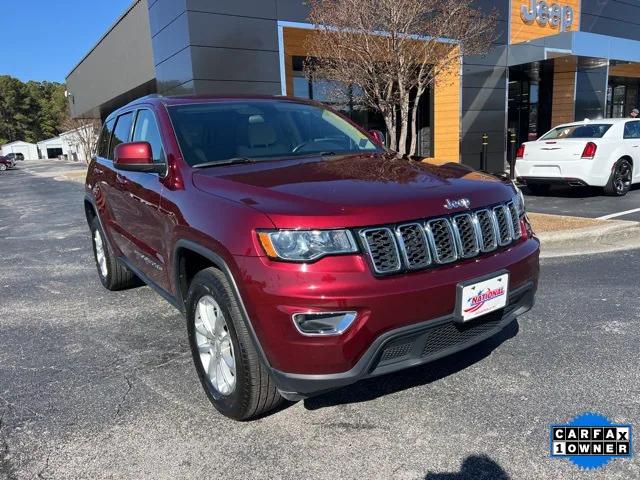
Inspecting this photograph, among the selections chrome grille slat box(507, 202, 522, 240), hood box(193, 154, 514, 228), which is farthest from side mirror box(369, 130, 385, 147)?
chrome grille slat box(507, 202, 522, 240)

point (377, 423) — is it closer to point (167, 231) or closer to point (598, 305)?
point (167, 231)

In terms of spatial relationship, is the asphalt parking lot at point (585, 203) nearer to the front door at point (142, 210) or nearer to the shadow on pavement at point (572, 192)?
the shadow on pavement at point (572, 192)

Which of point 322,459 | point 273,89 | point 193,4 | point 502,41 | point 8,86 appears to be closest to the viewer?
point 322,459

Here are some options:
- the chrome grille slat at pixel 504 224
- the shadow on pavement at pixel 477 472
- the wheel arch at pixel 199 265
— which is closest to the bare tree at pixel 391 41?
the chrome grille slat at pixel 504 224

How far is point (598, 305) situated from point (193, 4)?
35.1 feet

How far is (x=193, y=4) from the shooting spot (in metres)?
11.4

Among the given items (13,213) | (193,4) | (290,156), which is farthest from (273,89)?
(290,156)

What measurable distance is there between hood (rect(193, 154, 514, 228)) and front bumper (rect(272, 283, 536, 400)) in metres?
0.52

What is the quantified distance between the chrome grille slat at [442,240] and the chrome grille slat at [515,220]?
0.63 m

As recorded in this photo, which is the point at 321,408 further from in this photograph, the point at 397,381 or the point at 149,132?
the point at 149,132

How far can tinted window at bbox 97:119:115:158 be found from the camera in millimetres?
5039

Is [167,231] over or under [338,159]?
under

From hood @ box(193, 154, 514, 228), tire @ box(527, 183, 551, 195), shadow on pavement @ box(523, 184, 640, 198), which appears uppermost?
hood @ box(193, 154, 514, 228)

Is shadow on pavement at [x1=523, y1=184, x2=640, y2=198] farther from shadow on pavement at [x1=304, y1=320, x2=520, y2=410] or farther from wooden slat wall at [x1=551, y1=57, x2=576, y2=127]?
shadow on pavement at [x1=304, y1=320, x2=520, y2=410]
